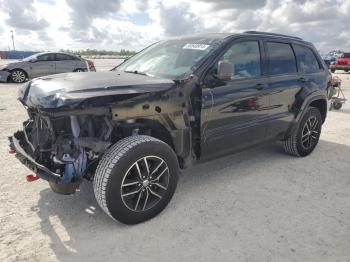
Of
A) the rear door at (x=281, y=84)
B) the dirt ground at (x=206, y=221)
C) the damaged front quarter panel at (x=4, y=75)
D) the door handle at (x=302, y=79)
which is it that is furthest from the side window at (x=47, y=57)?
the door handle at (x=302, y=79)

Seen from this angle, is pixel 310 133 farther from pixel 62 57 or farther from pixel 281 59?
pixel 62 57

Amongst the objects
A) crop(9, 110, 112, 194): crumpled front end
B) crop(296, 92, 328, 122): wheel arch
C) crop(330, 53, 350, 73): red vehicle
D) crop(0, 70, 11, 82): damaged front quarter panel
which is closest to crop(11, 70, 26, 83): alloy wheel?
crop(0, 70, 11, 82): damaged front quarter panel

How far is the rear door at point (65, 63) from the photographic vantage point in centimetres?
1560

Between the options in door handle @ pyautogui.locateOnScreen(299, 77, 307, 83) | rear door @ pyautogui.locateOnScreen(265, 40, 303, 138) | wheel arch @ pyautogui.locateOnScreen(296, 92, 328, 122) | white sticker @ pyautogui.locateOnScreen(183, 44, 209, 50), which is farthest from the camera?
wheel arch @ pyautogui.locateOnScreen(296, 92, 328, 122)

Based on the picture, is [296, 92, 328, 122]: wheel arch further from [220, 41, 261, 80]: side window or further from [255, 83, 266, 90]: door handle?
[220, 41, 261, 80]: side window

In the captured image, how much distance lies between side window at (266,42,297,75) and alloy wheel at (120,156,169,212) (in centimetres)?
223

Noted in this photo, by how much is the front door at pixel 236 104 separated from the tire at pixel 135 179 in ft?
2.18

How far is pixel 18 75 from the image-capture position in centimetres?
1535

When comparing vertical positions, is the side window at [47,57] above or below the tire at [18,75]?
above

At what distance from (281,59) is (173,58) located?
170 cm

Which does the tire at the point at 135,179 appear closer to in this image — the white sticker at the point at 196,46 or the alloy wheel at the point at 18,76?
the white sticker at the point at 196,46

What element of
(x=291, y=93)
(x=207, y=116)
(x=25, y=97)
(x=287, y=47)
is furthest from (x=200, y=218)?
(x=287, y=47)

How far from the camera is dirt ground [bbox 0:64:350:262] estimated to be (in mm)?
2996

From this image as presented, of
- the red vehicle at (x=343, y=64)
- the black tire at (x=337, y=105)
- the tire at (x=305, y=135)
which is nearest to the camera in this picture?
the tire at (x=305, y=135)
